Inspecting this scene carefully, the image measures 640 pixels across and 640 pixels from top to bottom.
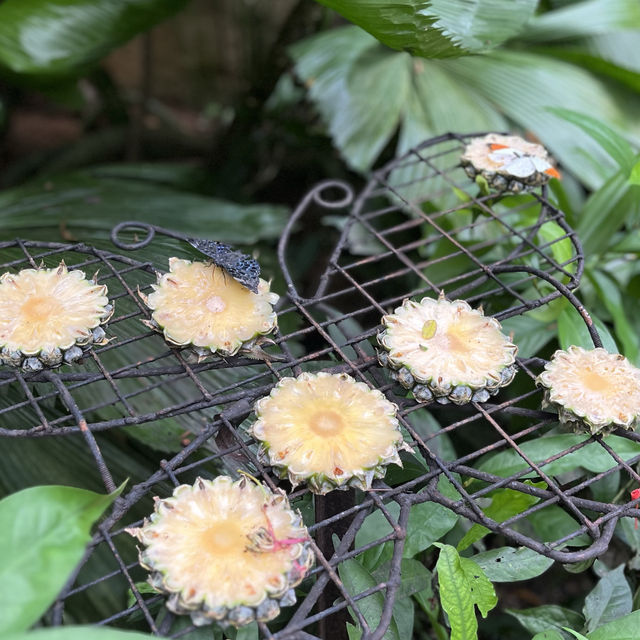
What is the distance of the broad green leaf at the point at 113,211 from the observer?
4.86 ft

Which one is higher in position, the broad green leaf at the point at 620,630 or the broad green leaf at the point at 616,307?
the broad green leaf at the point at 616,307

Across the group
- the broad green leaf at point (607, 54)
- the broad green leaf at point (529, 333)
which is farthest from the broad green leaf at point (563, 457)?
the broad green leaf at point (607, 54)

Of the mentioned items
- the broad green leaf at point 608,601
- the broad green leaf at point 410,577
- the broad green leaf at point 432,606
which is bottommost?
the broad green leaf at point 432,606

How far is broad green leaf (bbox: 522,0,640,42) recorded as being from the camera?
189 cm

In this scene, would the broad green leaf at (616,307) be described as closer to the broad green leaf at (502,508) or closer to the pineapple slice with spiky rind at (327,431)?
the broad green leaf at (502,508)

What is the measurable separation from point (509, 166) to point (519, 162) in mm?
21

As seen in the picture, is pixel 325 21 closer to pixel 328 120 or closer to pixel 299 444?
pixel 328 120

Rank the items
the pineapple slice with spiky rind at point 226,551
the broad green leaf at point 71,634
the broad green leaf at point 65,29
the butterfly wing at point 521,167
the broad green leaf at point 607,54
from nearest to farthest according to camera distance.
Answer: the broad green leaf at point 71,634 < the pineapple slice with spiky rind at point 226,551 < the butterfly wing at point 521,167 < the broad green leaf at point 65,29 < the broad green leaf at point 607,54

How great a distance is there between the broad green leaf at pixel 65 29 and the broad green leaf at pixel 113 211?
280mm

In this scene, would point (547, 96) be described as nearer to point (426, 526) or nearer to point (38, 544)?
point (426, 526)

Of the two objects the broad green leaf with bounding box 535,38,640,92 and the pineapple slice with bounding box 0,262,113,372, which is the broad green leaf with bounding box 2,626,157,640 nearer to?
the pineapple slice with bounding box 0,262,113,372

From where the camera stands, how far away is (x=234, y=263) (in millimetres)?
→ 958

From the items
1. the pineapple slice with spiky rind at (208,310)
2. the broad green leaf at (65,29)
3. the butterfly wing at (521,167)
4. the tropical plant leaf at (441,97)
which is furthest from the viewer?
the tropical plant leaf at (441,97)

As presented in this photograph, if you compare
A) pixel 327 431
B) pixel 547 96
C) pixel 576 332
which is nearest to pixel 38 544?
pixel 327 431
